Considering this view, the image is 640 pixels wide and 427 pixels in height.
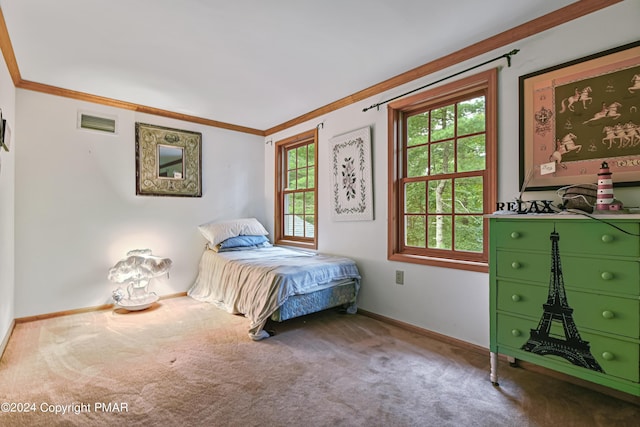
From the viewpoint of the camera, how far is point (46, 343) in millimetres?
2490

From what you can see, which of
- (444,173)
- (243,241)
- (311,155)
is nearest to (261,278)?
(243,241)

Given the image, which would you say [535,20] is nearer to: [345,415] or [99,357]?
[345,415]

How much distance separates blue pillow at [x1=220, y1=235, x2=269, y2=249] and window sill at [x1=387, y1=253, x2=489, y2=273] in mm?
1920

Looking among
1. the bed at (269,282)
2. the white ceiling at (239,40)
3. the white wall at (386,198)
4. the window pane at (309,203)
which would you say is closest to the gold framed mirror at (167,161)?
the white ceiling at (239,40)

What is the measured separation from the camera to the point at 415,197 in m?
2.91

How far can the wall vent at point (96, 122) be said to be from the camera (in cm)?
333

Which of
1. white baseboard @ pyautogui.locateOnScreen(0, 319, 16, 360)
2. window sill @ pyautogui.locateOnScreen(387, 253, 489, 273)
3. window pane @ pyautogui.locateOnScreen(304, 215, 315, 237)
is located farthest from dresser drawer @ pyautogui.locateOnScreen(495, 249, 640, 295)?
white baseboard @ pyautogui.locateOnScreen(0, 319, 16, 360)

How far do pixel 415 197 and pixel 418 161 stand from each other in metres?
0.34

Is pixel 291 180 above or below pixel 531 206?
above

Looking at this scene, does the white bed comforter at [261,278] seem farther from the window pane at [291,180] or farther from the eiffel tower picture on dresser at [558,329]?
the eiffel tower picture on dresser at [558,329]

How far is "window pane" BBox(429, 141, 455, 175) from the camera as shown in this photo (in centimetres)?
265

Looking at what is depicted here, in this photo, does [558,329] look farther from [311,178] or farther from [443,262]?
[311,178]

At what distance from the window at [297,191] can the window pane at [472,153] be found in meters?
1.77

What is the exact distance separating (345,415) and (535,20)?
268cm
